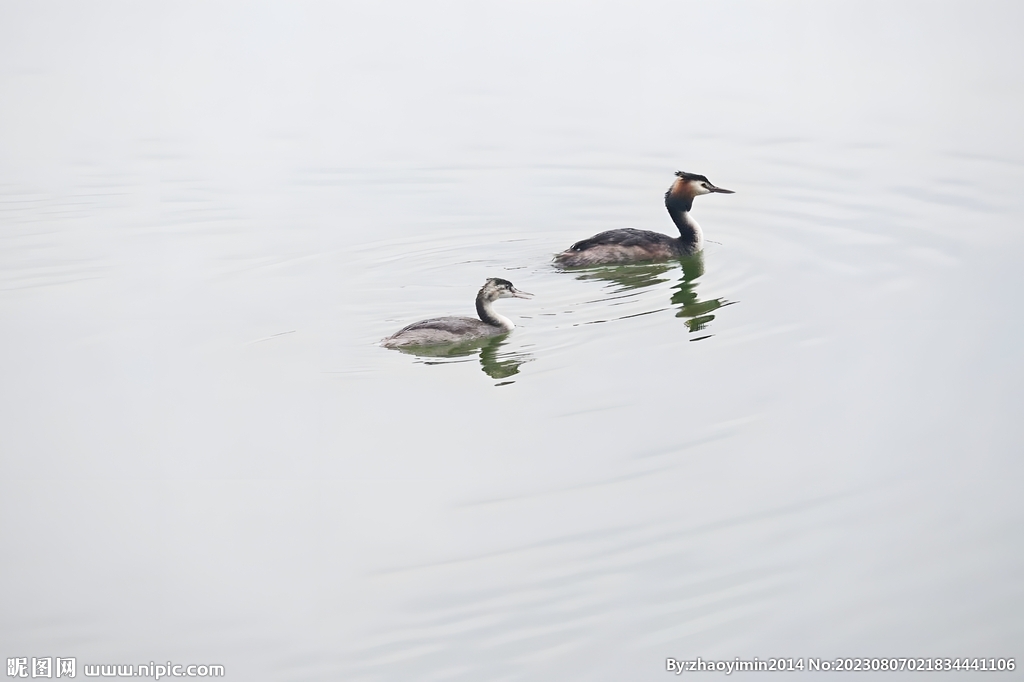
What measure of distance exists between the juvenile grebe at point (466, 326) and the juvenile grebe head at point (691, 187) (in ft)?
11.2

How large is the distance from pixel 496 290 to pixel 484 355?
0.75 m

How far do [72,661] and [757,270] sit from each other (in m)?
7.83

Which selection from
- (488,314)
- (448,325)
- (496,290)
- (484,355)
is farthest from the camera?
(496,290)

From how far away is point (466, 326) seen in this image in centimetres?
1153

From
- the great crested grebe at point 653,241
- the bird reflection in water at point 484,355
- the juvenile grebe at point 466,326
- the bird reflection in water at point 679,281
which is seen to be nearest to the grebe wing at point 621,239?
the great crested grebe at point 653,241

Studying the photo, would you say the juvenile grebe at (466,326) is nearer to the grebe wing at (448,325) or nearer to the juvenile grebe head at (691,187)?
the grebe wing at (448,325)

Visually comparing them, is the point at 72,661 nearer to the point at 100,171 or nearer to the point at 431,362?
the point at 431,362

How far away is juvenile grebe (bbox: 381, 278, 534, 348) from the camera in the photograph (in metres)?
11.4

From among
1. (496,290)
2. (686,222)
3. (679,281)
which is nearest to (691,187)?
(686,222)

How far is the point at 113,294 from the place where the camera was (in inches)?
512

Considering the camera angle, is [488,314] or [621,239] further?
[621,239]

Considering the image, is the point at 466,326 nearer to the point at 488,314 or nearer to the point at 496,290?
the point at 488,314

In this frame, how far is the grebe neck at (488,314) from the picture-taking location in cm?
1174

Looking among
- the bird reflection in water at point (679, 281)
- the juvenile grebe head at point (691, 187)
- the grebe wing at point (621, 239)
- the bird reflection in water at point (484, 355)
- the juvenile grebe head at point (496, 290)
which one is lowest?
the bird reflection in water at point (484, 355)
